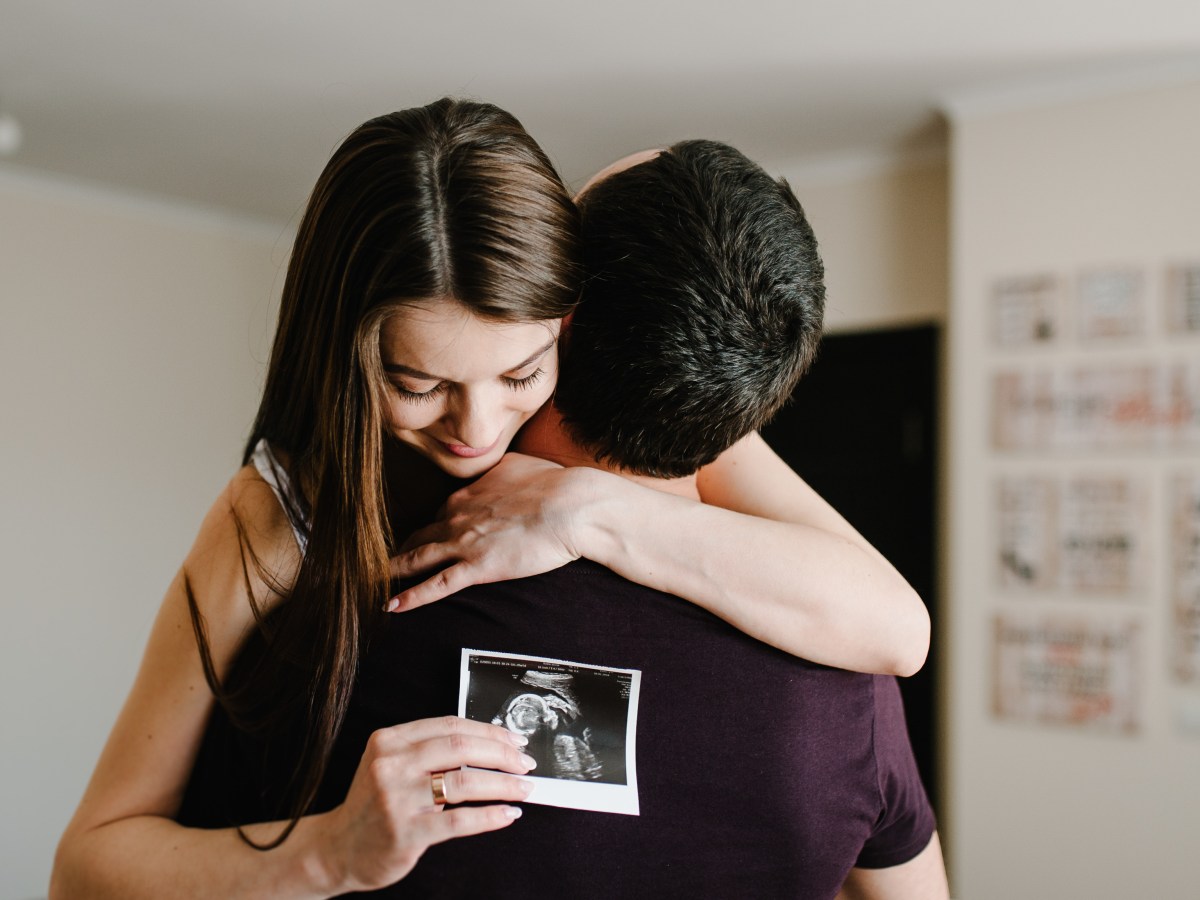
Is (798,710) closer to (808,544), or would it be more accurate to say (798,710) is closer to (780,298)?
(808,544)

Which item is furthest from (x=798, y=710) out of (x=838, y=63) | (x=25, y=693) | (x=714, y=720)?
(x=25, y=693)

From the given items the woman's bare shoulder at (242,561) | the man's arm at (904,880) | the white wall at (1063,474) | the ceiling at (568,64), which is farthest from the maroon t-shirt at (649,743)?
the white wall at (1063,474)

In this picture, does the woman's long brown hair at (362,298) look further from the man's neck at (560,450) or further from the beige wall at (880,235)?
the beige wall at (880,235)

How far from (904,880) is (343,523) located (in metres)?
0.71

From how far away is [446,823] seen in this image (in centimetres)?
75

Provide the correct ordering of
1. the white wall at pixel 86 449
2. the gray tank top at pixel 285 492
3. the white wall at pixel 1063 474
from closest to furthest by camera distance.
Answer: the gray tank top at pixel 285 492, the white wall at pixel 1063 474, the white wall at pixel 86 449

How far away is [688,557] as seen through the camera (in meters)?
0.85

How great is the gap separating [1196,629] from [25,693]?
4.67 m

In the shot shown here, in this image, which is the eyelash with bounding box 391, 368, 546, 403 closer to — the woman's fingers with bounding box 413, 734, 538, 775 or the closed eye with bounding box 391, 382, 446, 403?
the closed eye with bounding box 391, 382, 446, 403

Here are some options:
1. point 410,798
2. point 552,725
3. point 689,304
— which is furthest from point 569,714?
point 689,304

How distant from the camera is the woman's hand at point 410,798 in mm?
750

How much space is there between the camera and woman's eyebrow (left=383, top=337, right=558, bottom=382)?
87 centimetres

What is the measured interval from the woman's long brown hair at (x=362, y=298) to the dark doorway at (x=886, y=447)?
337 centimetres

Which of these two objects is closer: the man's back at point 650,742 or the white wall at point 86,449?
the man's back at point 650,742
